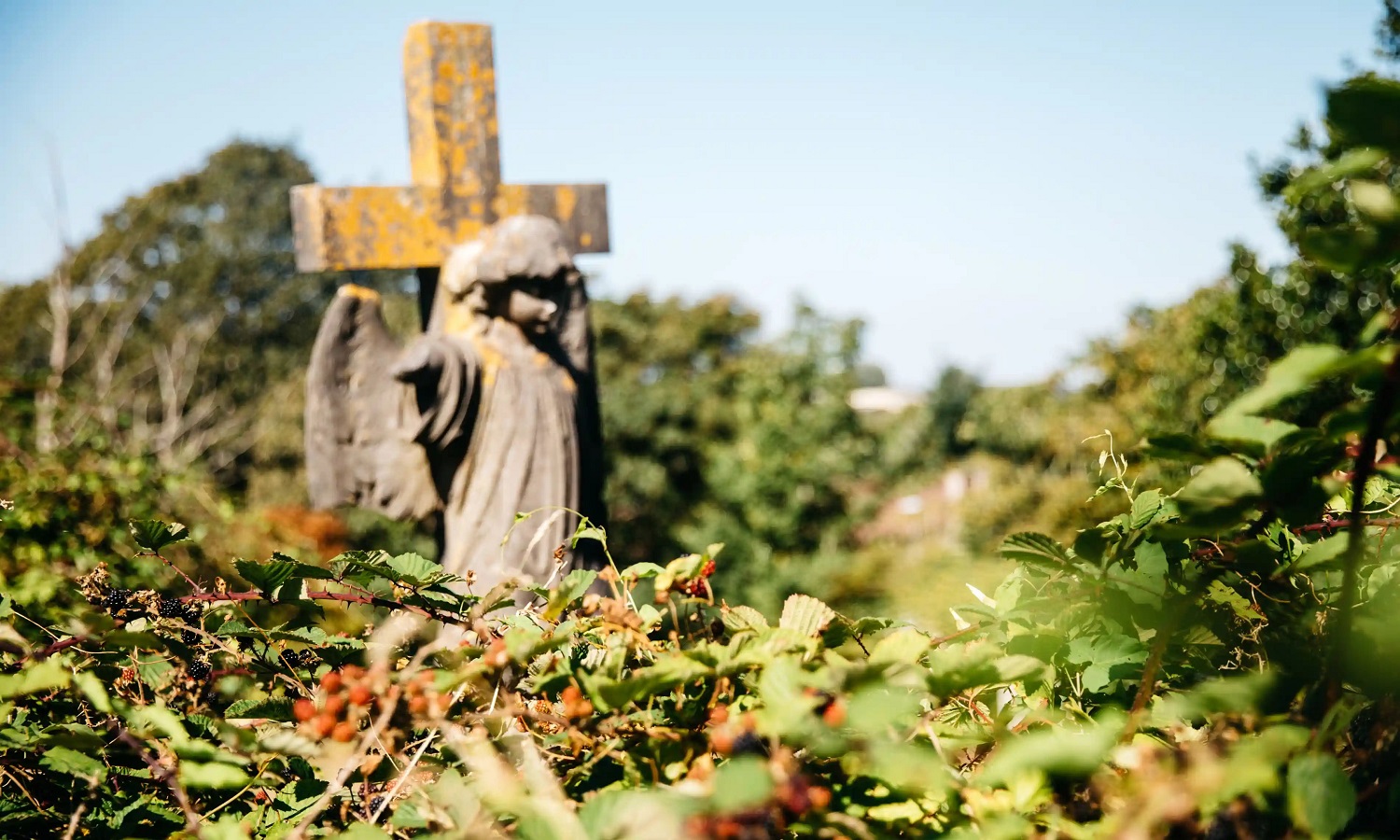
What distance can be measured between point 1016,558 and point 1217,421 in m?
0.30

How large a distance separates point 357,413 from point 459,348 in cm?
42

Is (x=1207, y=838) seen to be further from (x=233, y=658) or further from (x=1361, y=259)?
(x=233, y=658)

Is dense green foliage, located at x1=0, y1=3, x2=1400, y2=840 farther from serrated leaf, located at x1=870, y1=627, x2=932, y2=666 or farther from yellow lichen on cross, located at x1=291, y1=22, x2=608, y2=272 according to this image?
yellow lichen on cross, located at x1=291, y1=22, x2=608, y2=272

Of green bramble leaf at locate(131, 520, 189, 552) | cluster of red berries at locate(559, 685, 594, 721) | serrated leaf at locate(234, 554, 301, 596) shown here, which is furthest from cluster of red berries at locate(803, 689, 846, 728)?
green bramble leaf at locate(131, 520, 189, 552)

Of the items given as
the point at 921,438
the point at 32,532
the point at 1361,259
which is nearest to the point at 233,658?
the point at 1361,259

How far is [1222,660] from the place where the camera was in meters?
1.19

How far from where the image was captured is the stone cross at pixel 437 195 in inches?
155

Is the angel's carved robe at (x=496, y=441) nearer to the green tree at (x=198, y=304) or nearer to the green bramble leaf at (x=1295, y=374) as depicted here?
the green bramble leaf at (x=1295, y=374)

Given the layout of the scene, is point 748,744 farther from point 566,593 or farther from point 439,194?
point 439,194

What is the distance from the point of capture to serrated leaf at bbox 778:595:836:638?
1.13 m

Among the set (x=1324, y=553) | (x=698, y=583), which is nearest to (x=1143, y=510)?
(x=1324, y=553)

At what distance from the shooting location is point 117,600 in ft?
4.35

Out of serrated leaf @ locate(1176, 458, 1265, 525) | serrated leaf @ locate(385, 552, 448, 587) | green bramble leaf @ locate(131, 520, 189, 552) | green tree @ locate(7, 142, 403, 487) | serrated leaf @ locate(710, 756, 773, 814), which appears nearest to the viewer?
serrated leaf @ locate(710, 756, 773, 814)

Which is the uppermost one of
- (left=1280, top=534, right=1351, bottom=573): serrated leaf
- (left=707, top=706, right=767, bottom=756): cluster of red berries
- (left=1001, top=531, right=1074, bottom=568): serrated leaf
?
(left=1280, top=534, right=1351, bottom=573): serrated leaf
